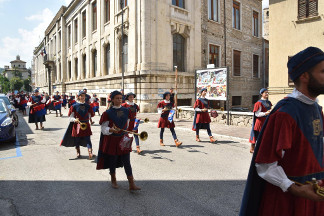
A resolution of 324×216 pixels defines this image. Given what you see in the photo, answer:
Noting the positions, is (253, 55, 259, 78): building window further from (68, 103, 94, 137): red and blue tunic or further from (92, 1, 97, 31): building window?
(68, 103, 94, 137): red and blue tunic

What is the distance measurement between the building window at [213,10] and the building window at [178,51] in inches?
181

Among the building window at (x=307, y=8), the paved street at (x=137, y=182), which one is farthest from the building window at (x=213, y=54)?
the paved street at (x=137, y=182)

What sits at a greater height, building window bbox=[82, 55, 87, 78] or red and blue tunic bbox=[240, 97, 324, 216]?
building window bbox=[82, 55, 87, 78]

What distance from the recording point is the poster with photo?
13.0m

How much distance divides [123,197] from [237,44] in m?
25.6

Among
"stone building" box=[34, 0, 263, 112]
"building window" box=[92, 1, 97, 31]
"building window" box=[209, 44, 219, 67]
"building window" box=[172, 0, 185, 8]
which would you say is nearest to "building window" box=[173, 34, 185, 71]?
"stone building" box=[34, 0, 263, 112]

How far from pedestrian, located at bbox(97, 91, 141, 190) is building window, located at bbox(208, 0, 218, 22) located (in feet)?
71.2

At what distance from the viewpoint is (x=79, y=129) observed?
6.57 metres

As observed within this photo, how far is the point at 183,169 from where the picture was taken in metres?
5.57

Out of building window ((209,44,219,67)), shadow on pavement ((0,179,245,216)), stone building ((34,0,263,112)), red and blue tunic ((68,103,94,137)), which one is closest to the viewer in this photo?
shadow on pavement ((0,179,245,216))

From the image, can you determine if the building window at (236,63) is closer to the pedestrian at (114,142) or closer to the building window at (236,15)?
the building window at (236,15)

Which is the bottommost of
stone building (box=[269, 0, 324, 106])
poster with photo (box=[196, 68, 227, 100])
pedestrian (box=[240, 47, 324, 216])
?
pedestrian (box=[240, 47, 324, 216])

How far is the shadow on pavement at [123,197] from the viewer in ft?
12.0

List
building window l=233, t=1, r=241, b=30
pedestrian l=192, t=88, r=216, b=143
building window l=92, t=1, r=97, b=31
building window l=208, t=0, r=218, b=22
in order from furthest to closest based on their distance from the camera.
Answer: building window l=92, t=1, r=97, b=31 < building window l=233, t=1, r=241, b=30 < building window l=208, t=0, r=218, b=22 < pedestrian l=192, t=88, r=216, b=143
